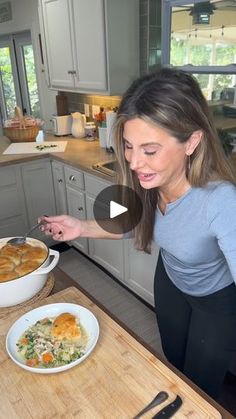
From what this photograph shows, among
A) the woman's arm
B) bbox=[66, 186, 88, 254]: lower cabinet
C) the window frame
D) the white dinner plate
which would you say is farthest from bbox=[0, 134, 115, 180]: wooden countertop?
the white dinner plate

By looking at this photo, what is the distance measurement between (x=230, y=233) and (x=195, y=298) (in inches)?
13.8

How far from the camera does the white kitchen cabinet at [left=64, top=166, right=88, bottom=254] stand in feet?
7.40

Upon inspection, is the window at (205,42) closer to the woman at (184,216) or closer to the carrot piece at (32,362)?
the woman at (184,216)

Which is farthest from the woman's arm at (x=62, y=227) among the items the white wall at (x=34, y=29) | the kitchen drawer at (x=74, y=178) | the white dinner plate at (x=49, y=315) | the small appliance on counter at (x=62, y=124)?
the white wall at (x=34, y=29)

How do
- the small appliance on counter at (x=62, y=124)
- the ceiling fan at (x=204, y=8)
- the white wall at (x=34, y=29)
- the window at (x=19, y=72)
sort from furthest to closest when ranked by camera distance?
1. the window at (x=19, y=72)
2. the white wall at (x=34, y=29)
3. the small appliance on counter at (x=62, y=124)
4. the ceiling fan at (x=204, y=8)

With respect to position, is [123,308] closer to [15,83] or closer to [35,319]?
[35,319]

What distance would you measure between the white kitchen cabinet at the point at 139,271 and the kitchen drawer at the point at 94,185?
36cm

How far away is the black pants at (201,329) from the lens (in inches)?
40.3

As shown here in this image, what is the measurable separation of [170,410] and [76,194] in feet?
6.07

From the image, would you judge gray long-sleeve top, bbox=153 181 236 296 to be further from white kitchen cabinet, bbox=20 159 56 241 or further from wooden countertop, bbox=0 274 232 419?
white kitchen cabinet, bbox=20 159 56 241

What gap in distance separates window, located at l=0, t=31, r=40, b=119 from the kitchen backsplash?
1.27m

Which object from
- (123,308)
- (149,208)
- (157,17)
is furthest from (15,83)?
(149,208)

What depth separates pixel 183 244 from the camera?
94cm

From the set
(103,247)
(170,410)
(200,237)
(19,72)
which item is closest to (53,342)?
(170,410)
